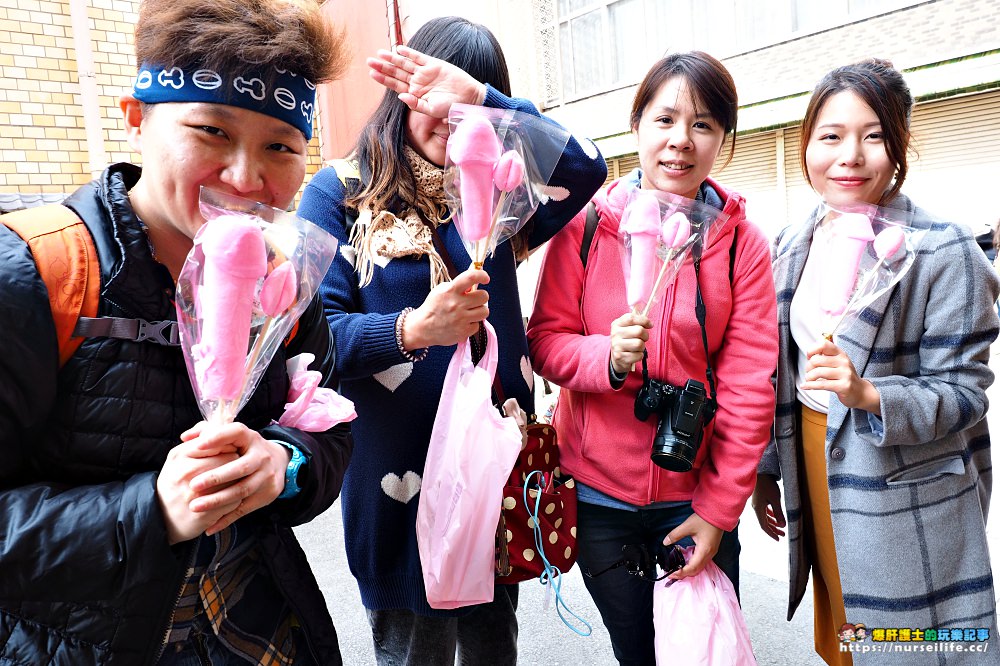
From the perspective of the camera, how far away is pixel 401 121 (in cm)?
173

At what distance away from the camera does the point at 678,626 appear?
1.73 m

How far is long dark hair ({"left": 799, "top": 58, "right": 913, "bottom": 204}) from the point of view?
1.89 m

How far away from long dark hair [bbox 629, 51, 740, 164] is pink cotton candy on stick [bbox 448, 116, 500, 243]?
75cm

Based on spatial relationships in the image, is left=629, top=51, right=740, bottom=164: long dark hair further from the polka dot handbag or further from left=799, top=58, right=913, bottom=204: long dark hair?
the polka dot handbag

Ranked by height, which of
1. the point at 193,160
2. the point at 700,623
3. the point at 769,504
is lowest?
the point at 700,623

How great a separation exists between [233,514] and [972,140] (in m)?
9.34

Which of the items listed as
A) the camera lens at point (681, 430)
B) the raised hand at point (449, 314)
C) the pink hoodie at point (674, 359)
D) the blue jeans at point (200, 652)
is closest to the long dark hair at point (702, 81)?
the pink hoodie at point (674, 359)

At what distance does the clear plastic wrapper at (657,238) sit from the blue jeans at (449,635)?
935mm

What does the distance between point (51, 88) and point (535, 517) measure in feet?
18.7

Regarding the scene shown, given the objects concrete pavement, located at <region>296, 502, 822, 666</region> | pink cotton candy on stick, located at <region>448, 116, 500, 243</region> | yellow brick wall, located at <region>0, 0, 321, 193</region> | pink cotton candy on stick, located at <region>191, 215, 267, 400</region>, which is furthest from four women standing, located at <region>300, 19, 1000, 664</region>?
yellow brick wall, located at <region>0, 0, 321, 193</region>

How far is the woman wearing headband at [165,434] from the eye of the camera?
0.91 metres

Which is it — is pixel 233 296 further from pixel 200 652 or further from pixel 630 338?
pixel 630 338

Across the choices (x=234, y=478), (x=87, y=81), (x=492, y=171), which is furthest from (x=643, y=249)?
(x=87, y=81)

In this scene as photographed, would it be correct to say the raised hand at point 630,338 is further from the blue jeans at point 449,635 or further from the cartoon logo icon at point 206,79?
the cartoon logo icon at point 206,79
